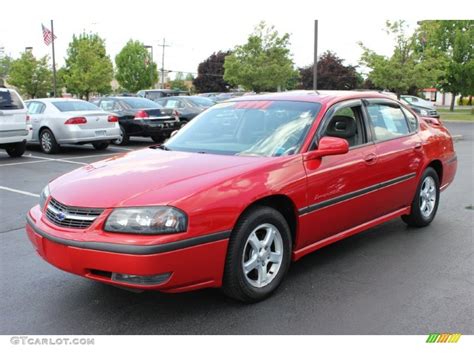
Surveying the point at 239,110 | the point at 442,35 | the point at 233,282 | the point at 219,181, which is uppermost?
the point at 442,35

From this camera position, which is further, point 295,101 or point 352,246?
point 352,246

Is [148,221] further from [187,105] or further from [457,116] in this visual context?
[457,116]

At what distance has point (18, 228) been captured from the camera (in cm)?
593

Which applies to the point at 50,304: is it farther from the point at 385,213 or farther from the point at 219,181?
the point at 385,213

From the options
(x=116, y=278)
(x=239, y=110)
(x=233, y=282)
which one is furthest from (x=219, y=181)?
(x=239, y=110)

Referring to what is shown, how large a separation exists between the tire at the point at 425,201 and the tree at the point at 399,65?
2230cm

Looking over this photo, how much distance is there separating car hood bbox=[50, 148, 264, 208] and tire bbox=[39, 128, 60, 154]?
29.9ft

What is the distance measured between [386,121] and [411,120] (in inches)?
24.5

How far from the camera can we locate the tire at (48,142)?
1281 centimetres

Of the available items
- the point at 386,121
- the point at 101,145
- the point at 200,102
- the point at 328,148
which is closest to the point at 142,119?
the point at 101,145

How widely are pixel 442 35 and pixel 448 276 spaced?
38188 mm

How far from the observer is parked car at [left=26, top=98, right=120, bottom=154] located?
12609 mm

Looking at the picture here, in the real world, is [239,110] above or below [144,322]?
above

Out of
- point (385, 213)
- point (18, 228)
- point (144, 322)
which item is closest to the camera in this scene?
point (144, 322)
